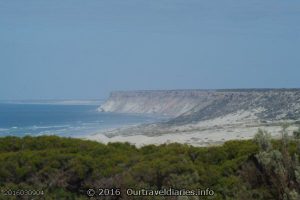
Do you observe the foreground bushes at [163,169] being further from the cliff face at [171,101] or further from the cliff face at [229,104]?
the cliff face at [171,101]

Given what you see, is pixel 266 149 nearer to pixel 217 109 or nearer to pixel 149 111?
pixel 217 109

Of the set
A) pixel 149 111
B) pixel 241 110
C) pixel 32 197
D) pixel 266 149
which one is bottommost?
pixel 32 197

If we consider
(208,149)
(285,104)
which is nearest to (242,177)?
(208,149)

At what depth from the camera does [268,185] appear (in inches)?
506

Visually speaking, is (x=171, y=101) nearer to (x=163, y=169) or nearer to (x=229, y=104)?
(x=229, y=104)

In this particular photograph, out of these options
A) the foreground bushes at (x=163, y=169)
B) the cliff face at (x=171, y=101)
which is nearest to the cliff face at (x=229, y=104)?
the cliff face at (x=171, y=101)

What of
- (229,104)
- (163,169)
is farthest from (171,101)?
(163,169)

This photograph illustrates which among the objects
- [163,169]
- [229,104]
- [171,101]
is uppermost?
[171,101]

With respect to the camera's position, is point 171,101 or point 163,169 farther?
point 171,101

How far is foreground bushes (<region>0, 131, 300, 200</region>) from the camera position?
12305 millimetres

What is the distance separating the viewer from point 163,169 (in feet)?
46.3

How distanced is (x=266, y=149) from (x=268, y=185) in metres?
1.06

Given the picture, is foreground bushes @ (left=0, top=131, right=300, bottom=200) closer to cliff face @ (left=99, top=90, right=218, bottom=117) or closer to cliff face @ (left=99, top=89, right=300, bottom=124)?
cliff face @ (left=99, top=89, right=300, bottom=124)

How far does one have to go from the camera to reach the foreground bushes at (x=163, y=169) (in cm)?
1230
